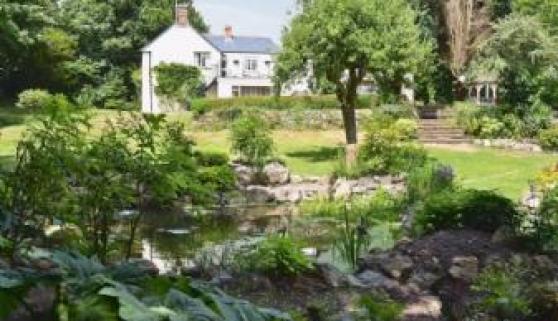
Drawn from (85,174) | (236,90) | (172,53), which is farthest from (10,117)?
(85,174)

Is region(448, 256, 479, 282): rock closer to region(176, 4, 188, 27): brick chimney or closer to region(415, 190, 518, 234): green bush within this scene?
region(415, 190, 518, 234): green bush

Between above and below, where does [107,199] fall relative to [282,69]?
below

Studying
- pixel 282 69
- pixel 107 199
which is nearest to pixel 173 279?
pixel 107 199

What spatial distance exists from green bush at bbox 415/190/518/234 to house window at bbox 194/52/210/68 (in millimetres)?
39138

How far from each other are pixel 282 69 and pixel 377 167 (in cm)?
585

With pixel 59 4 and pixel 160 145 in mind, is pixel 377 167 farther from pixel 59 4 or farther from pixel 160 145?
pixel 59 4

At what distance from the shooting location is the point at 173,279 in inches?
97.9

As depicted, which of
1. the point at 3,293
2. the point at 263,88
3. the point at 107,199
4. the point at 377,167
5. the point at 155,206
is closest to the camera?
the point at 3,293

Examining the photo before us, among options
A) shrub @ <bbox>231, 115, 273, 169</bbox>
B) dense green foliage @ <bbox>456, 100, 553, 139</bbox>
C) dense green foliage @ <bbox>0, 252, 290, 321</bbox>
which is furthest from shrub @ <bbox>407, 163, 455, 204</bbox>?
dense green foliage @ <bbox>456, 100, 553, 139</bbox>

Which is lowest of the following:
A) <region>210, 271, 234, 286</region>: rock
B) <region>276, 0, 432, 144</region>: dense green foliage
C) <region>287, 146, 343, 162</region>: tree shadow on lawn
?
<region>287, 146, 343, 162</region>: tree shadow on lawn

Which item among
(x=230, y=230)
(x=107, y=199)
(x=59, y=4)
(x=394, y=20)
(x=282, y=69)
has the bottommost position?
(x=230, y=230)

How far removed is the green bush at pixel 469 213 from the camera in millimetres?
8531

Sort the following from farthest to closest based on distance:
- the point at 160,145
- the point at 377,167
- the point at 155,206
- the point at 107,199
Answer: the point at 377,167
the point at 155,206
the point at 160,145
the point at 107,199

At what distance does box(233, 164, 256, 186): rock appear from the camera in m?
18.4
